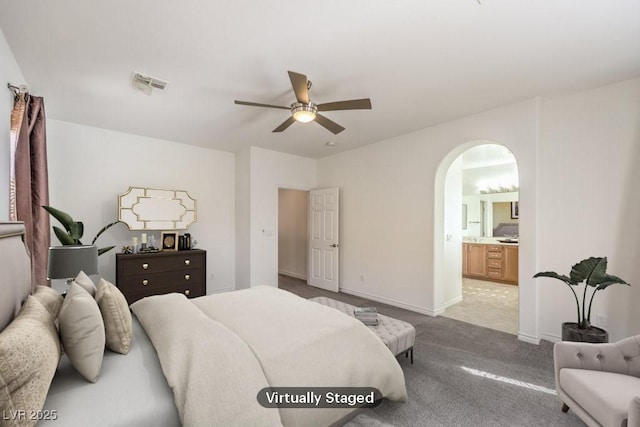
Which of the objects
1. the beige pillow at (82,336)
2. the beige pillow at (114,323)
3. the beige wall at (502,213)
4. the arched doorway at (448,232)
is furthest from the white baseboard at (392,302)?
the beige wall at (502,213)

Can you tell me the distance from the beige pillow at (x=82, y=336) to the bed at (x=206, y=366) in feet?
0.20

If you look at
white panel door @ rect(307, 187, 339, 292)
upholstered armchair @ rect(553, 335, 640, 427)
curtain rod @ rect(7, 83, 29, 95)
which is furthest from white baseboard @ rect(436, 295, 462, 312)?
curtain rod @ rect(7, 83, 29, 95)

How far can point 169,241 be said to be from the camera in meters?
4.24

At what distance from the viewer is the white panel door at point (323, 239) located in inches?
205

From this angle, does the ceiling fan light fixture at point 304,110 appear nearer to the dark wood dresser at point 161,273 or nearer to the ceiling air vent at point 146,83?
the ceiling air vent at point 146,83

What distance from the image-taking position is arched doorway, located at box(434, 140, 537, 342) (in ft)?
12.6

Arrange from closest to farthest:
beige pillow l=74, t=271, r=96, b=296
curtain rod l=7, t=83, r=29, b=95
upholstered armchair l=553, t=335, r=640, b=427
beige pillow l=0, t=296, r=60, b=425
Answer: beige pillow l=0, t=296, r=60, b=425, upholstered armchair l=553, t=335, r=640, b=427, beige pillow l=74, t=271, r=96, b=296, curtain rod l=7, t=83, r=29, b=95

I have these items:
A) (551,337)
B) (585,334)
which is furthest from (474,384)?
(551,337)

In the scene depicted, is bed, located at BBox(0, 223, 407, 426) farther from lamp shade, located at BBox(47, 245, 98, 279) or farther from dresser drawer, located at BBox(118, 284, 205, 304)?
dresser drawer, located at BBox(118, 284, 205, 304)

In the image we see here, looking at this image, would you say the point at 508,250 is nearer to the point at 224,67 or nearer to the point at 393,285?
the point at 393,285

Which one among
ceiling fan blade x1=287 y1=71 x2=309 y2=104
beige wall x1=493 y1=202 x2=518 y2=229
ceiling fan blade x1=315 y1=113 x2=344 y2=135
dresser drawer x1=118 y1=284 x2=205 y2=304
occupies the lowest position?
dresser drawer x1=118 y1=284 x2=205 y2=304

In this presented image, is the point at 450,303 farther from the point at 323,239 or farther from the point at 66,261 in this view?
the point at 66,261

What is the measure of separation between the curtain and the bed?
2.61 feet

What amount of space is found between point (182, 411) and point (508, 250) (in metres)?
6.49
